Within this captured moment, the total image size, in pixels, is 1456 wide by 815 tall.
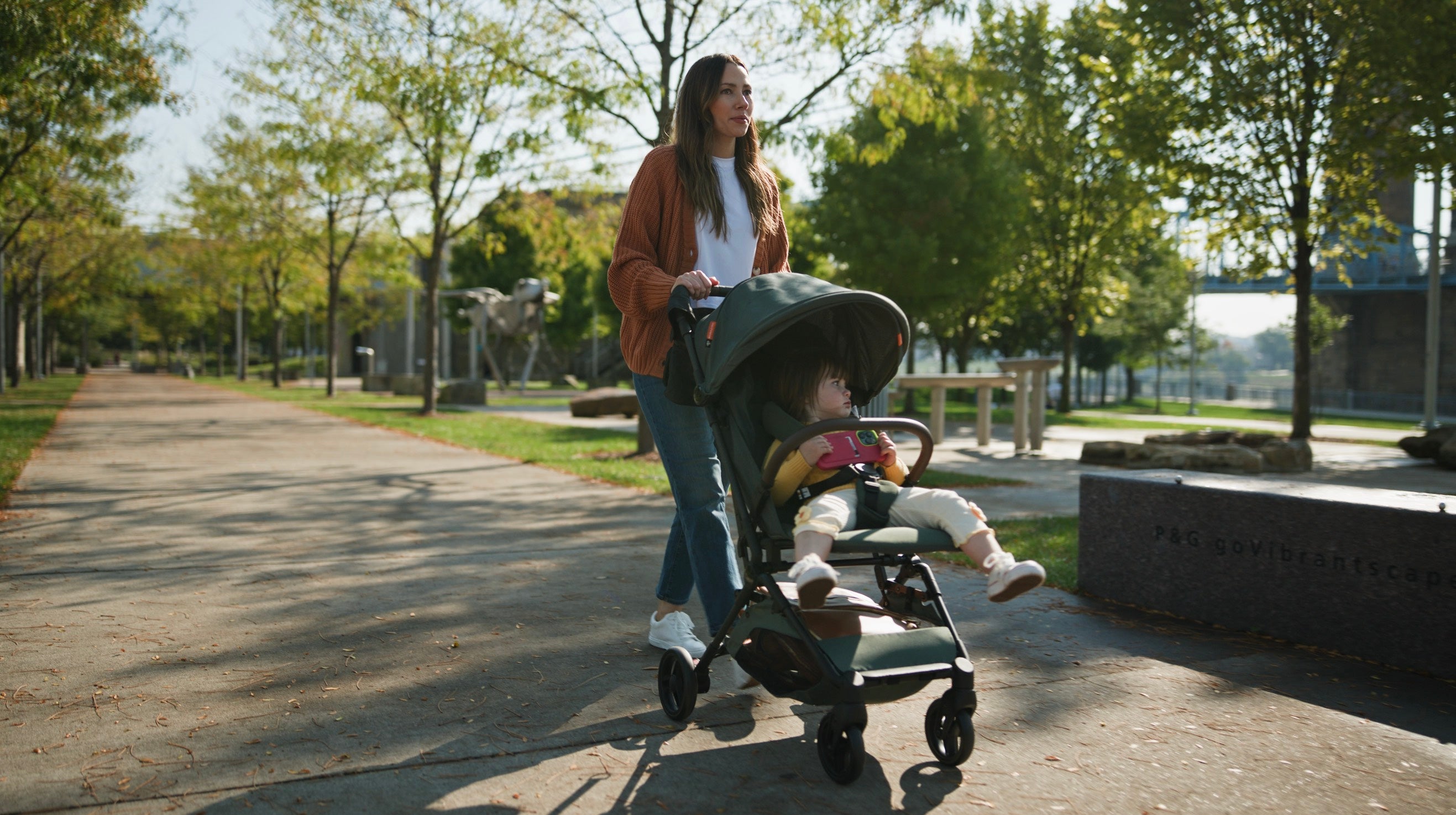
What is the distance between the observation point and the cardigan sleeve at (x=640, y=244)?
3.62 m

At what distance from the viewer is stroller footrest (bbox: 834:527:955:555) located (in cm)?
275

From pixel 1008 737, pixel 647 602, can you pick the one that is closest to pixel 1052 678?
pixel 1008 737

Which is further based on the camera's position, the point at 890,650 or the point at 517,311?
the point at 517,311

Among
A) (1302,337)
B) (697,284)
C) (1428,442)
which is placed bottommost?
(1428,442)

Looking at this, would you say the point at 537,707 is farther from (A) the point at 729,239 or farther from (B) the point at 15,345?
(B) the point at 15,345

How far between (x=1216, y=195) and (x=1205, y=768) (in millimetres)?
13680

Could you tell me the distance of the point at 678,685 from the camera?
3.31 metres

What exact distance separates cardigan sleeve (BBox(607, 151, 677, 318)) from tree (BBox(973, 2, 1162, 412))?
2334 cm

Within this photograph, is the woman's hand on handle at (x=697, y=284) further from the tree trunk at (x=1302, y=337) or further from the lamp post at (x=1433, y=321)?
the lamp post at (x=1433, y=321)

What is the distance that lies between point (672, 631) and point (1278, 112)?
1385 cm

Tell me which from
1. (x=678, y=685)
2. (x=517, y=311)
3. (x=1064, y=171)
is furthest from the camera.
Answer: (x=517, y=311)

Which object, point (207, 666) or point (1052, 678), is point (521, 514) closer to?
point (207, 666)

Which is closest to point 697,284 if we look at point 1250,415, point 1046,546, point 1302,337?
point 1046,546

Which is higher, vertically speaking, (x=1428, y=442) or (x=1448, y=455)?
(x=1428, y=442)
